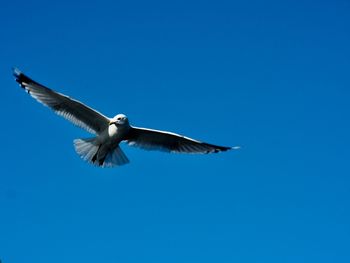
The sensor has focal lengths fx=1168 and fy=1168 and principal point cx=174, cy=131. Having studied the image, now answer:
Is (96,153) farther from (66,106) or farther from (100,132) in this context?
(66,106)

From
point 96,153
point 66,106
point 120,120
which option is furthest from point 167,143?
point 66,106

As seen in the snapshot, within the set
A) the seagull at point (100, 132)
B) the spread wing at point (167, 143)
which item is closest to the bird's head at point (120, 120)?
the seagull at point (100, 132)

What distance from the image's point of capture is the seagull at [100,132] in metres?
23.5

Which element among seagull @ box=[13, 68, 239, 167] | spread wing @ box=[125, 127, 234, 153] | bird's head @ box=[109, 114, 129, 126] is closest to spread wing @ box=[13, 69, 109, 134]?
seagull @ box=[13, 68, 239, 167]

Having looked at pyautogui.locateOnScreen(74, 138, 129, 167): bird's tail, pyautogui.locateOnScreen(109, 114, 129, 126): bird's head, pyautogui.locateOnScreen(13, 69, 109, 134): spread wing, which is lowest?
pyautogui.locateOnScreen(74, 138, 129, 167): bird's tail

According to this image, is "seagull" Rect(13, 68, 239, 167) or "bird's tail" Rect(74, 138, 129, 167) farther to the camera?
"bird's tail" Rect(74, 138, 129, 167)

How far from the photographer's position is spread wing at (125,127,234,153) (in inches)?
947

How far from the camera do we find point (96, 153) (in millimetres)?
23719

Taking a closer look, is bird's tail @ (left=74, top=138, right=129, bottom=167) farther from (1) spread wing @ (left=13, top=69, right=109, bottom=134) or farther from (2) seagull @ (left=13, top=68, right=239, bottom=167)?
(1) spread wing @ (left=13, top=69, right=109, bottom=134)

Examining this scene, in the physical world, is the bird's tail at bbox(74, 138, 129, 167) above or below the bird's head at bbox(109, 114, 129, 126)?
below

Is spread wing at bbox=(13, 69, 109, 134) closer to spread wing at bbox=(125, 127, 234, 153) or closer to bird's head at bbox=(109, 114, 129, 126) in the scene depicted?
bird's head at bbox=(109, 114, 129, 126)

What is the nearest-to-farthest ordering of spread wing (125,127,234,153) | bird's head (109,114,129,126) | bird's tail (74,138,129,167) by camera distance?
bird's head (109,114,129,126)
bird's tail (74,138,129,167)
spread wing (125,127,234,153)

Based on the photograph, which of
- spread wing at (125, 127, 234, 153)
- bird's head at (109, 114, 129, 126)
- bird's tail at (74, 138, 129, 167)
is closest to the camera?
bird's head at (109, 114, 129, 126)

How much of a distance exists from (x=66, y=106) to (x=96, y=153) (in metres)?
1.13
